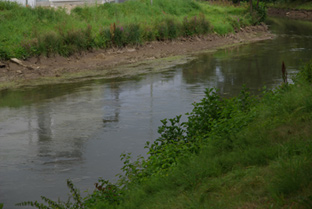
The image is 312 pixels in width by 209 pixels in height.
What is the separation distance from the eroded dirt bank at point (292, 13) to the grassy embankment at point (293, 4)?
83cm

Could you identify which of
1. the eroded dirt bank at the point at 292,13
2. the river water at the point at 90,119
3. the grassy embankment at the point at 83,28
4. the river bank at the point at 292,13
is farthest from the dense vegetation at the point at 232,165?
the eroded dirt bank at the point at 292,13

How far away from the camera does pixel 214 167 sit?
271 inches

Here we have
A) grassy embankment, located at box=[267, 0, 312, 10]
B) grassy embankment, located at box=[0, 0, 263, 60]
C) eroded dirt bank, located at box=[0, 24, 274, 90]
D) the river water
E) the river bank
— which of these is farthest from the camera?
grassy embankment, located at box=[267, 0, 312, 10]

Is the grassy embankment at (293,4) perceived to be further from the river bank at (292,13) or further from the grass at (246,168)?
the grass at (246,168)

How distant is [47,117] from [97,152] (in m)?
3.70

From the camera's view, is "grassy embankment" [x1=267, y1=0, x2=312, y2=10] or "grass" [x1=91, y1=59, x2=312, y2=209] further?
"grassy embankment" [x1=267, y1=0, x2=312, y2=10]

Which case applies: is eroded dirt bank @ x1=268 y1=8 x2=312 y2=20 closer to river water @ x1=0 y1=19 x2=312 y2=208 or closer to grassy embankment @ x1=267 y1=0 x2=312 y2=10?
grassy embankment @ x1=267 y1=0 x2=312 y2=10

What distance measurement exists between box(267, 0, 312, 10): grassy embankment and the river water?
4382 centimetres

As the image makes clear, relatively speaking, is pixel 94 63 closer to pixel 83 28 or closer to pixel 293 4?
pixel 83 28

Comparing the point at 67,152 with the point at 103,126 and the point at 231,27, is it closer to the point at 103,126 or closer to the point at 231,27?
the point at 103,126

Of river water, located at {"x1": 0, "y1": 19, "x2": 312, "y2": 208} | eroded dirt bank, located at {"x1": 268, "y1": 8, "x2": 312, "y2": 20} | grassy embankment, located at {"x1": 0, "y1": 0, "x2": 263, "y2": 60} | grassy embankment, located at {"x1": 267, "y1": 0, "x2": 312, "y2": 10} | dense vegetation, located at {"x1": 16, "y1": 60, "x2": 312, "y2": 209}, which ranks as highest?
grassy embankment, located at {"x1": 267, "y1": 0, "x2": 312, "y2": 10}

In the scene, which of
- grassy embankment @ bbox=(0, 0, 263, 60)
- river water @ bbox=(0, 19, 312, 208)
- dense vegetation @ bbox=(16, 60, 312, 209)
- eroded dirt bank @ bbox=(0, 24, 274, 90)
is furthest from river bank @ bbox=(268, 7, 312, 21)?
dense vegetation @ bbox=(16, 60, 312, 209)

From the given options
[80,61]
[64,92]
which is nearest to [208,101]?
[64,92]

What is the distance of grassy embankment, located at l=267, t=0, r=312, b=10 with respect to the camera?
6531 centimetres
